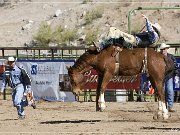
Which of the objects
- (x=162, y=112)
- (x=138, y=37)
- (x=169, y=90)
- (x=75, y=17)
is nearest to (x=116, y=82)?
(x=169, y=90)

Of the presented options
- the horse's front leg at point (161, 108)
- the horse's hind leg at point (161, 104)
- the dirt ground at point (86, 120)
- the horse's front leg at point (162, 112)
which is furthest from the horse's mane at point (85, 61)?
the horse's front leg at point (162, 112)

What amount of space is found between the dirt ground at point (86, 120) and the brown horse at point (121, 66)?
0.72 meters

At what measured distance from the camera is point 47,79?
25.2 m

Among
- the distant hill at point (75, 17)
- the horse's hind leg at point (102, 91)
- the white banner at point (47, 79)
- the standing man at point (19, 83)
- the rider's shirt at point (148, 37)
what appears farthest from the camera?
the distant hill at point (75, 17)

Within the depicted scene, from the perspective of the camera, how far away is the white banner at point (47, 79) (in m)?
25.0

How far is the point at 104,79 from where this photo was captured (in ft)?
53.4

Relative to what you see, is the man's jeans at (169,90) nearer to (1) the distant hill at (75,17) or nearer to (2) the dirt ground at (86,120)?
(2) the dirt ground at (86,120)

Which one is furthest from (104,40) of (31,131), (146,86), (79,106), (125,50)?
(146,86)

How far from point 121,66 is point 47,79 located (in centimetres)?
914

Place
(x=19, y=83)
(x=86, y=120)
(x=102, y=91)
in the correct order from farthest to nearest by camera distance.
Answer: (x=19, y=83) < (x=86, y=120) < (x=102, y=91)

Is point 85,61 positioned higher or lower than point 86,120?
higher

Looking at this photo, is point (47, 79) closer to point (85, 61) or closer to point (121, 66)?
point (85, 61)

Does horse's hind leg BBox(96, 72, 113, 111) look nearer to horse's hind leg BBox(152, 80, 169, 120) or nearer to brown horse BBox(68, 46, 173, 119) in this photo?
brown horse BBox(68, 46, 173, 119)

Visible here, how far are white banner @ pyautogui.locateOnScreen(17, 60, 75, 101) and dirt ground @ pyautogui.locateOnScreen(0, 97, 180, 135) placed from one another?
61 cm
